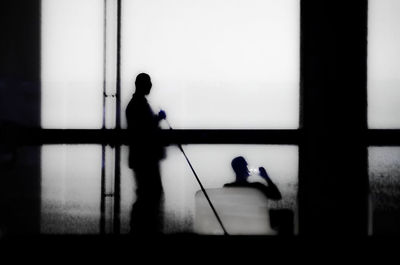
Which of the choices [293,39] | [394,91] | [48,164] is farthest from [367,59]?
[48,164]

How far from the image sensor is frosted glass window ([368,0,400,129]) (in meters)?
3.29

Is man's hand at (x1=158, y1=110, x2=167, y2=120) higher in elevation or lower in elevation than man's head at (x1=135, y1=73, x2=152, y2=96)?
lower

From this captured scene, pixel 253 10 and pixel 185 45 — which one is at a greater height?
pixel 253 10

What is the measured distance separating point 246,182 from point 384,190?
0.97 meters

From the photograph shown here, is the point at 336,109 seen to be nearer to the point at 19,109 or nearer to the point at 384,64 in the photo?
the point at 384,64

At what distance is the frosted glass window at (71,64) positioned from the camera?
3.33m

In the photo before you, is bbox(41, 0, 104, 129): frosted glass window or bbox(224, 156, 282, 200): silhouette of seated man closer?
bbox(224, 156, 282, 200): silhouette of seated man

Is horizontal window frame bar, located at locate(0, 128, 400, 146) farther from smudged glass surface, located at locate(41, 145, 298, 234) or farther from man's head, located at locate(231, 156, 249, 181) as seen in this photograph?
man's head, located at locate(231, 156, 249, 181)

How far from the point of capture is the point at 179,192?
333 centimetres

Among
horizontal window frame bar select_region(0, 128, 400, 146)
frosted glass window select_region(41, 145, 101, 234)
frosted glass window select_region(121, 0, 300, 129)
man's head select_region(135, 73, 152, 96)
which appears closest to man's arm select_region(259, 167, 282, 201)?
horizontal window frame bar select_region(0, 128, 400, 146)

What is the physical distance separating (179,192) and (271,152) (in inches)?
26.7

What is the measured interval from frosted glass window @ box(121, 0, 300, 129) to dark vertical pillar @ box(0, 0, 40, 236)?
0.62m

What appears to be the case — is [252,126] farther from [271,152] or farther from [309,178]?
[309,178]

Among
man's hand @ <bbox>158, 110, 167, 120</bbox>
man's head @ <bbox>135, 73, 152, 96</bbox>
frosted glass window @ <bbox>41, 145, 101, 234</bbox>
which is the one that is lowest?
frosted glass window @ <bbox>41, 145, 101, 234</bbox>
